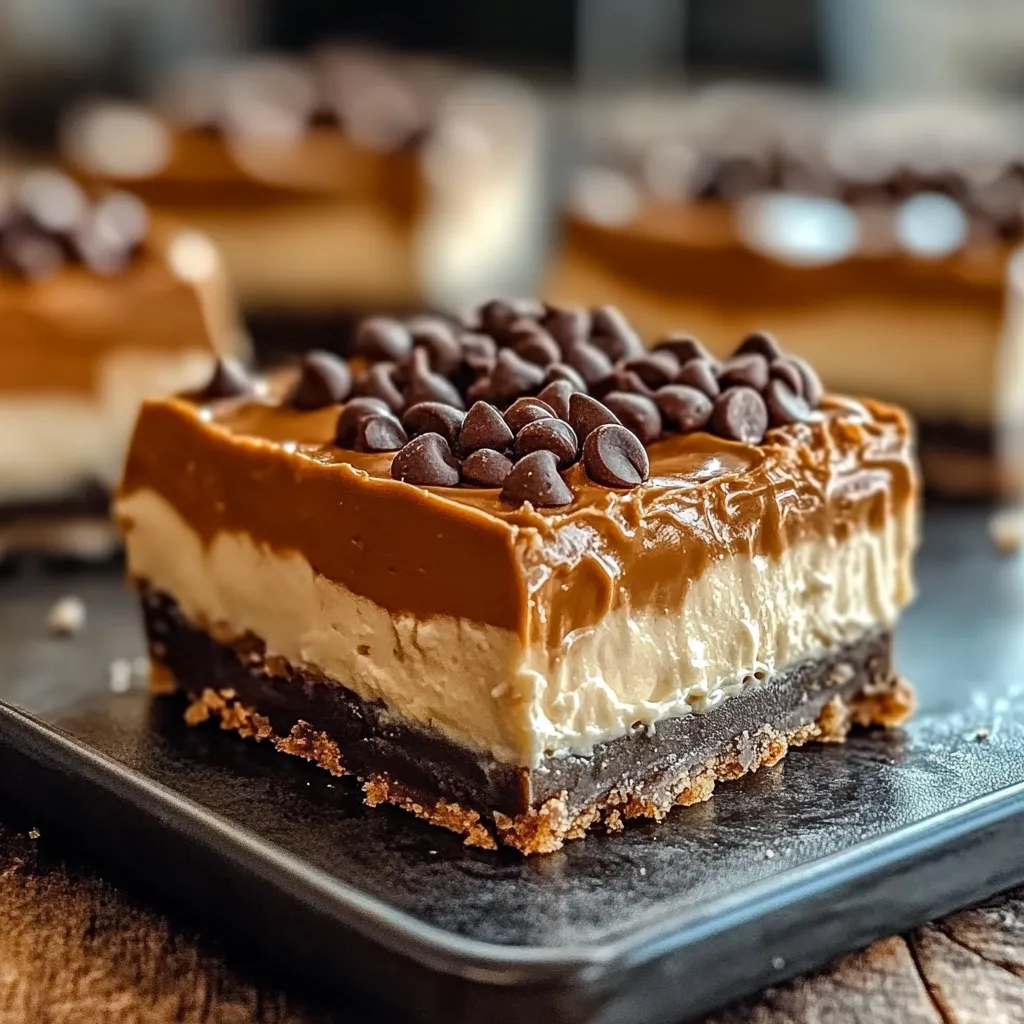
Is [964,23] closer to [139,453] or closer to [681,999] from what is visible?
[139,453]

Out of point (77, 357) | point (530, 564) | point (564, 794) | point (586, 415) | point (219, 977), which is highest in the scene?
point (586, 415)

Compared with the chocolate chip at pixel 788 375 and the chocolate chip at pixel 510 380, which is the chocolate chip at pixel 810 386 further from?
the chocolate chip at pixel 510 380

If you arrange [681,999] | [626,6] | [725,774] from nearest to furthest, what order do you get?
1. [681,999]
2. [725,774]
3. [626,6]

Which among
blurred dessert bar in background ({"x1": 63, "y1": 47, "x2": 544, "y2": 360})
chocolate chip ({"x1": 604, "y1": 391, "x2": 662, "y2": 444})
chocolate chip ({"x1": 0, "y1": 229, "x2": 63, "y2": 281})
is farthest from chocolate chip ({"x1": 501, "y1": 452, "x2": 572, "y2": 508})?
blurred dessert bar in background ({"x1": 63, "y1": 47, "x2": 544, "y2": 360})

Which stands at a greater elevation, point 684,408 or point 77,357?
point 684,408

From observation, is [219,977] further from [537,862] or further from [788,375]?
[788,375]

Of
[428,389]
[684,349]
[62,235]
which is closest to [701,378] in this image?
[684,349]

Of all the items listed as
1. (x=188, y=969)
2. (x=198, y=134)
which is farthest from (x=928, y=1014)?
(x=198, y=134)
